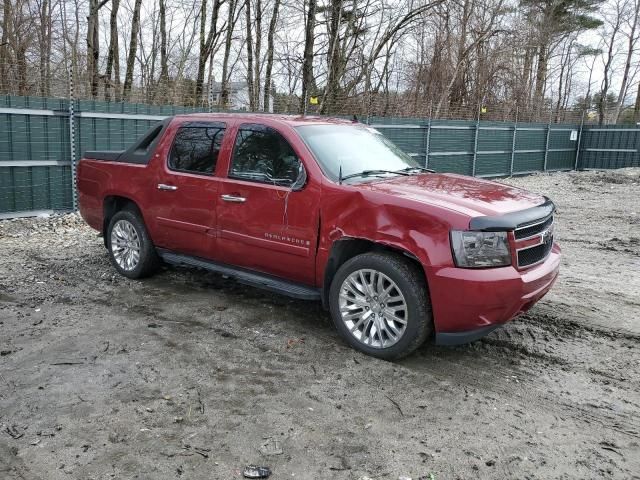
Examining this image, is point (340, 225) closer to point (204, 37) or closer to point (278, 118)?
point (278, 118)

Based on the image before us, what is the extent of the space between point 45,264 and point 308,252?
3.93 m

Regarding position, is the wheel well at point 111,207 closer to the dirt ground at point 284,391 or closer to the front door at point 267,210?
the dirt ground at point 284,391

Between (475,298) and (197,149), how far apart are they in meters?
3.10

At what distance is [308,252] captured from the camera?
184 inches

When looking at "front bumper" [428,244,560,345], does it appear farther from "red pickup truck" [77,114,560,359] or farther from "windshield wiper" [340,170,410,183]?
"windshield wiper" [340,170,410,183]

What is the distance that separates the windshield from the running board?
3.16 feet

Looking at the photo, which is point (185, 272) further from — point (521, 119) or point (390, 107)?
point (521, 119)

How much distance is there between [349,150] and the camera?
201 inches

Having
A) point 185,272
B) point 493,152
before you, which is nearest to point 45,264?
point 185,272

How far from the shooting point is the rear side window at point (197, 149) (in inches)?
215

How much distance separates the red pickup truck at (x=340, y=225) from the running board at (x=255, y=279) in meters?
0.01

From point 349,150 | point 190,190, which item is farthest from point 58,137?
point 349,150

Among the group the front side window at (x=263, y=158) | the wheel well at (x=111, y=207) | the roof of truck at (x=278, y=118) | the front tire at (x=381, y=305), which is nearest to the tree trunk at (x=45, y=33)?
the wheel well at (x=111, y=207)

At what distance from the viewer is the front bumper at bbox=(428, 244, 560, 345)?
152 inches
